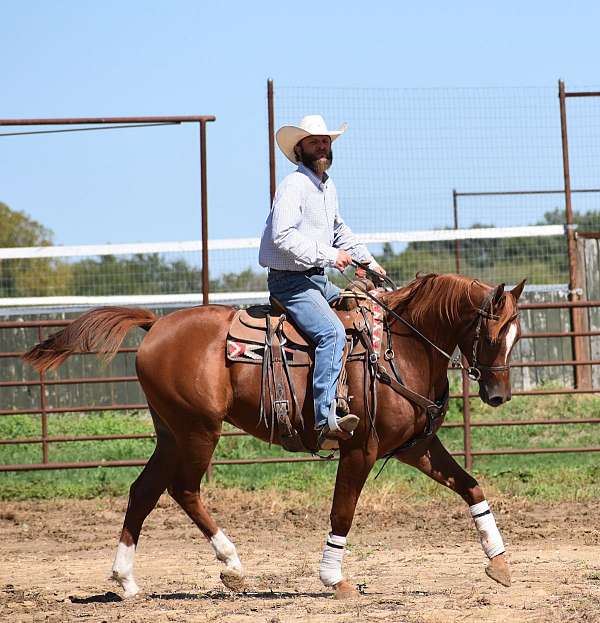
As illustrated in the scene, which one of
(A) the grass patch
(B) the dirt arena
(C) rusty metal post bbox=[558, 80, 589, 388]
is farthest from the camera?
(C) rusty metal post bbox=[558, 80, 589, 388]

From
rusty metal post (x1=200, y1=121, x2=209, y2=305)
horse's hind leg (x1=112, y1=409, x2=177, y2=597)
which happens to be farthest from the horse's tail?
rusty metal post (x1=200, y1=121, x2=209, y2=305)

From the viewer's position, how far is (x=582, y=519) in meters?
8.85

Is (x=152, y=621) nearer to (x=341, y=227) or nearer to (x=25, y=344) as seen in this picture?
(x=341, y=227)

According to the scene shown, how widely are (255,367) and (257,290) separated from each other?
1355 centimetres

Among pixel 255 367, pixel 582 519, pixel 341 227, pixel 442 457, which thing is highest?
pixel 341 227

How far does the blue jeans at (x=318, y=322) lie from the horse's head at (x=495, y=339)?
31.2 inches

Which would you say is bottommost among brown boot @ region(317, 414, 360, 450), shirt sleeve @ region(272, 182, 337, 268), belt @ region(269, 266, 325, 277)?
brown boot @ region(317, 414, 360, 450)

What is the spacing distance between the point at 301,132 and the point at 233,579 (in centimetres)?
265

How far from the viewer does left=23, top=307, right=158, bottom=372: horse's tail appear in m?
6.84

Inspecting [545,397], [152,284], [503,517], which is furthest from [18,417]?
[503,517]

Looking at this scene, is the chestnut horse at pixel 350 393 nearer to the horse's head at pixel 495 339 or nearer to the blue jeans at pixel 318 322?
the horse's head at pixel 495 339

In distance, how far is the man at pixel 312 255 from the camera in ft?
20.6

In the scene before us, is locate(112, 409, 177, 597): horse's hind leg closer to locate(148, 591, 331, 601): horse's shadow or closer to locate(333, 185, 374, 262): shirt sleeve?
locate(148, 591, 331, 601): horse's shadow

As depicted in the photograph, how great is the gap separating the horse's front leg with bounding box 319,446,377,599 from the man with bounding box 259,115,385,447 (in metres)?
0.15
